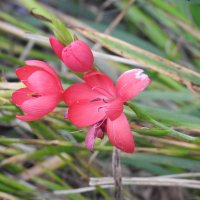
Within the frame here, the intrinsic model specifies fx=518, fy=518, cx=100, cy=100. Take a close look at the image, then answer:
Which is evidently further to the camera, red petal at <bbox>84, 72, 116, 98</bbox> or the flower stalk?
the flower stalk

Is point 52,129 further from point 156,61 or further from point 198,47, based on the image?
point 198,47

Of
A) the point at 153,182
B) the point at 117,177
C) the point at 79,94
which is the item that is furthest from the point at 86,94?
the point at 153,182

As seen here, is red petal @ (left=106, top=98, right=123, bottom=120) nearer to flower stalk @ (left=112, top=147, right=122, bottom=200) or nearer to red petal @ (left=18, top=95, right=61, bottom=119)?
red petal @ (left=18, top=95, right=61, bottom=119)

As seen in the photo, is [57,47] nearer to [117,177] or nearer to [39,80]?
[39,80]

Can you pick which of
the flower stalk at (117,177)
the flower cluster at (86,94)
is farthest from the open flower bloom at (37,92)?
the flower stalk at (117,177)

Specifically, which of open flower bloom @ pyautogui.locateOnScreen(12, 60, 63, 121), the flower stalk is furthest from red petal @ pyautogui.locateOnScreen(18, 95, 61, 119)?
the flower stalk

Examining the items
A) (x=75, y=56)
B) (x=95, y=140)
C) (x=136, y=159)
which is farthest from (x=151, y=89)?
(x=75, y=56)
